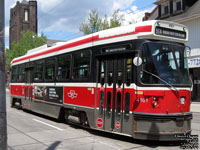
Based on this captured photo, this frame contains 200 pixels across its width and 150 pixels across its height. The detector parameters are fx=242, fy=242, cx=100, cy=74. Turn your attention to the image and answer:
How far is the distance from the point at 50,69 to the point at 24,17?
234ft

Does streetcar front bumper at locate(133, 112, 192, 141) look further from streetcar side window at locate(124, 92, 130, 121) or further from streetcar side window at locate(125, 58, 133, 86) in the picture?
streetcar side window at locate(125, 58, 133, 86)

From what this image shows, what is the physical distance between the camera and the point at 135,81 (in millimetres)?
6453

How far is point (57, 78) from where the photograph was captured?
10.1m

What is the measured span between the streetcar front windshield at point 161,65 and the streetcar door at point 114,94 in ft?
1.59

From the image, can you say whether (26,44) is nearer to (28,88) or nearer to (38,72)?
(28,88)

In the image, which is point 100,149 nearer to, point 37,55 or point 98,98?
point 98,98

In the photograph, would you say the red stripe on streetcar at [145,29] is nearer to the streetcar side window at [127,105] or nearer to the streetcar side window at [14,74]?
the streetcar side window at [127,105]

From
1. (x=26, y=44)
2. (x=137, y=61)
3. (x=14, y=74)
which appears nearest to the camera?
(x=137, y=61)

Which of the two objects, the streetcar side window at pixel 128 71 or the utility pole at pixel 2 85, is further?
the streetcar side window at pixel 128 71

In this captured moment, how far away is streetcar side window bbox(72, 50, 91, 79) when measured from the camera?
810cm

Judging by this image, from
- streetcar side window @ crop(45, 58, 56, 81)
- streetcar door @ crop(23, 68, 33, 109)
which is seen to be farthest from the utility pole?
streetcar door @ crop(23, 68, 33, 109)

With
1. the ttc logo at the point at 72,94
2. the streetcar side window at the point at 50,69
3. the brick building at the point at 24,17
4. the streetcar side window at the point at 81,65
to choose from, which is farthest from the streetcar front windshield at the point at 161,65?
the brick building at the point at 24,17

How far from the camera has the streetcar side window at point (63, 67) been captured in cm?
928

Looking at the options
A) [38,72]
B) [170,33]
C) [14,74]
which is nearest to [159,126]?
[170,33]
